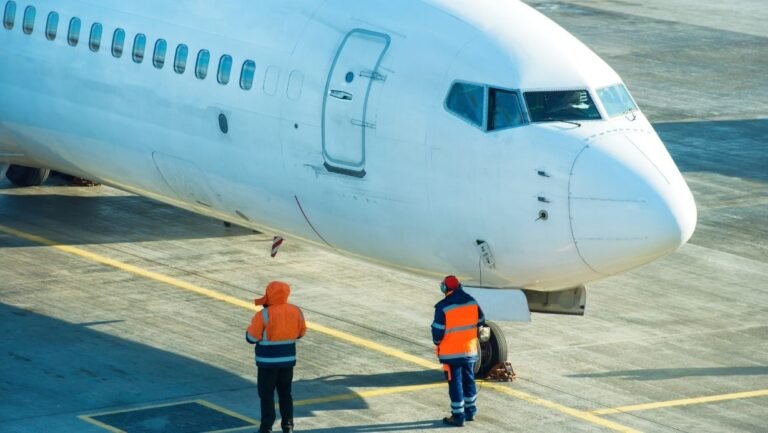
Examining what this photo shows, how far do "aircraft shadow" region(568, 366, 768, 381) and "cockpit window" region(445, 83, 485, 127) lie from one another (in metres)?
3.95

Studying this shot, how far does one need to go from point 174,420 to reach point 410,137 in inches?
168

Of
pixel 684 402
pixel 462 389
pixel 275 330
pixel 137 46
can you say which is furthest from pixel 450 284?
pixel 137 46

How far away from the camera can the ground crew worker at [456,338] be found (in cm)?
2028

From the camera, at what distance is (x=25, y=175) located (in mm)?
30531

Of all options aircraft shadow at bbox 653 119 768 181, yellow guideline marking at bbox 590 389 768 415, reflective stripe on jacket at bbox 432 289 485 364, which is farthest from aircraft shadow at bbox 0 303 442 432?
aircraft shadow at bbox 653 119 768 181

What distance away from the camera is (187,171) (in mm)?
23391

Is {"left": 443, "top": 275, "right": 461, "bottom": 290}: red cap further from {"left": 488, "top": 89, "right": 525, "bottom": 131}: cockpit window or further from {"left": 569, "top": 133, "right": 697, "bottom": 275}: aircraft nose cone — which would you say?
{"left": 488, "top": 89, "right": 525, "bottom": 131}: cockpit window

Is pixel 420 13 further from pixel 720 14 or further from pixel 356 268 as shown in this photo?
pixel 720 14

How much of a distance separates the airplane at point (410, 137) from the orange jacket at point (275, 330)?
7.18 ft

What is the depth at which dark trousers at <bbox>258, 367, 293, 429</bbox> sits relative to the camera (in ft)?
63.7

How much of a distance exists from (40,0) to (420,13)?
703cm

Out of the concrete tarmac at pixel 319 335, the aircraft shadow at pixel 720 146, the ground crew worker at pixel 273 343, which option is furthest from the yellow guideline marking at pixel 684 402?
the aircraft shadow at pixel 720 146

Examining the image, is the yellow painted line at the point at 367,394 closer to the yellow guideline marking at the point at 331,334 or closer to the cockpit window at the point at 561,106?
the yellow guideline marking at the point at 331,334

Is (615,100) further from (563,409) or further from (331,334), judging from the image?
(331,334)
